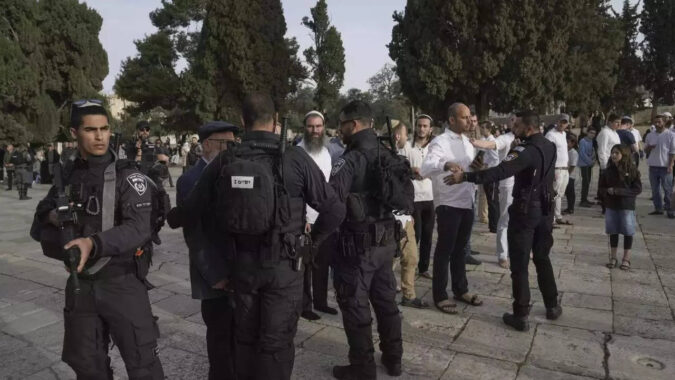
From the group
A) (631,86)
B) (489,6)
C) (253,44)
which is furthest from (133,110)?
(631,86)

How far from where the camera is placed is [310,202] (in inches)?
108

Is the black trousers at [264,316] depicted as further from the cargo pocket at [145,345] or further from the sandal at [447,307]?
the sandal at [447,307]

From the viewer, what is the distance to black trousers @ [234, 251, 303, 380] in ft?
8.30

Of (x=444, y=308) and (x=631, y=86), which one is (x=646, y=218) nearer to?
(x=444, y=308)

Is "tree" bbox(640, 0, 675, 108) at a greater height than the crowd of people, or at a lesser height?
greater

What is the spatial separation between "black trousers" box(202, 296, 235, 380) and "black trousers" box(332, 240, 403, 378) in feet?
2.50

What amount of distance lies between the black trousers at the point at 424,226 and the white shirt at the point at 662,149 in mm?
5758

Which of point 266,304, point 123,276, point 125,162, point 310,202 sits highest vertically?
point 125,162

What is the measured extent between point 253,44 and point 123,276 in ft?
105

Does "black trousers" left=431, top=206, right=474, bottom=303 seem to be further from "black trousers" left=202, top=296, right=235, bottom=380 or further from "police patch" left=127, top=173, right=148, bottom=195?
"police patch" left=127, top=173, right=148, bottom=195

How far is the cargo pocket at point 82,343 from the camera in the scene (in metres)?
2.32

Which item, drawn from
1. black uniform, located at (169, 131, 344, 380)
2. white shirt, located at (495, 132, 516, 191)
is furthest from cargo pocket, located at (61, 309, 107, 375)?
white shirt, located at (495, 132, 516, 191)

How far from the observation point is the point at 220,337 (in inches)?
116

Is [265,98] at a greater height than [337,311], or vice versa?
[265,98]
